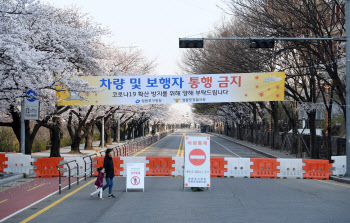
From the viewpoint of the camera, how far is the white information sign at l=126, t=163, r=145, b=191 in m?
15.3

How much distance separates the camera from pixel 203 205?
40.4 feet

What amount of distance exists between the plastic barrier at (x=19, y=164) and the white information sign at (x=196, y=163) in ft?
29.9

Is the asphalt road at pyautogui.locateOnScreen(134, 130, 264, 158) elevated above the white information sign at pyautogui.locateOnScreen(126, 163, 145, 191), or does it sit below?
below

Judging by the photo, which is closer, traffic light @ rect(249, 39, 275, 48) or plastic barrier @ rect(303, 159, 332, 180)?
traffic light @ rect(249, 39, 275, 48)

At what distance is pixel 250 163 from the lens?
2100cm

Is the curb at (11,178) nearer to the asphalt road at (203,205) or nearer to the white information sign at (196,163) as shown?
the asphalt road at (203,205)

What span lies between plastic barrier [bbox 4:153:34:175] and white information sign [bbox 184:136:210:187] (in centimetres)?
912

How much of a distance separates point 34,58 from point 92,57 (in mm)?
11670

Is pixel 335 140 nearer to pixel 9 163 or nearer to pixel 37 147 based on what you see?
pixel 9 163

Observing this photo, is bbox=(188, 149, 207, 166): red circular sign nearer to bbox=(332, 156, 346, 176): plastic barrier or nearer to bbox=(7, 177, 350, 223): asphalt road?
bbox=(7, 177, 350, 223): asphalt road

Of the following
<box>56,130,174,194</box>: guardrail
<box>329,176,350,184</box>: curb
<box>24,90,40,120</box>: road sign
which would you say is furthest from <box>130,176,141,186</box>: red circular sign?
<box>329,176,350,184</box>: curb

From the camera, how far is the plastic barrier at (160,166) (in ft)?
69.9

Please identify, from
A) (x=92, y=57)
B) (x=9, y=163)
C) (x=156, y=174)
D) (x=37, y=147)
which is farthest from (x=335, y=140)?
(x=37, y=147)

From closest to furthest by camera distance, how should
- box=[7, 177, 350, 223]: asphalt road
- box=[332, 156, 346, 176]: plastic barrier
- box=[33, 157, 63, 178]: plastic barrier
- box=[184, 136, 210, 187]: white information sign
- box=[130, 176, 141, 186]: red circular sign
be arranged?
box=[7, 177, 350, 223]: asphalt road
box=[184, 136, 210, 187]: white information sign
box=[130, 176, 141, 186]: red circular sign
box=[33, 157, 63, 178]: plastic barrier
box=[332, 156, 346, 176]: plastic barrier
